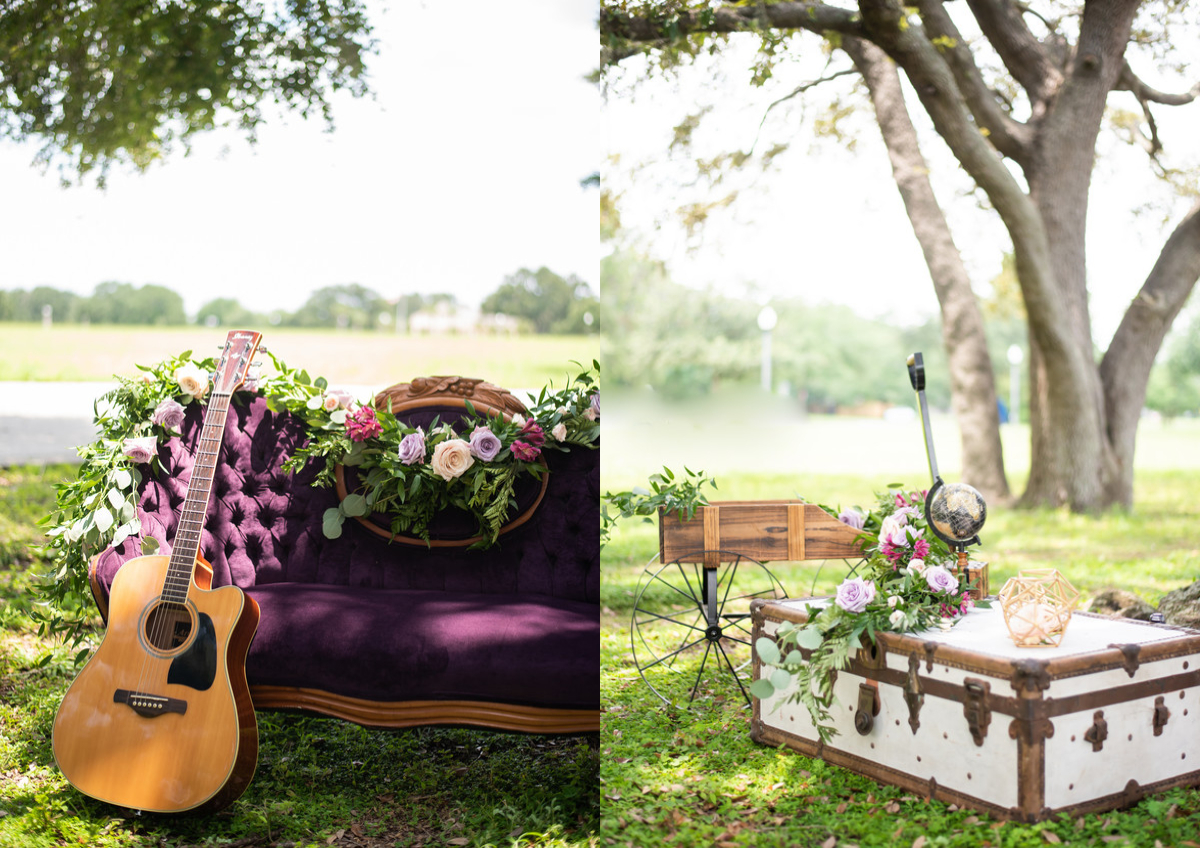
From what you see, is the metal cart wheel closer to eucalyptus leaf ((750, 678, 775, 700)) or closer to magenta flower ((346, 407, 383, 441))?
eucalyptus leaf ((750, 678, 775, 700))

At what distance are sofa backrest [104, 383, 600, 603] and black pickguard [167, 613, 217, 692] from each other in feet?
2.38

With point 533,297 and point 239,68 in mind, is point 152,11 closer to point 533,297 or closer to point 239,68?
point 239,68

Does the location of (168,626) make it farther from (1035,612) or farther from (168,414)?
(1035,612)

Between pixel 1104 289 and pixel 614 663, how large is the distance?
1657 centimetres

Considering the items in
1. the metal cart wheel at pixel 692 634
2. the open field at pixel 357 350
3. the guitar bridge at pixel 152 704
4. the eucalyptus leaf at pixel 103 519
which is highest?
the open field at pixel 357 350

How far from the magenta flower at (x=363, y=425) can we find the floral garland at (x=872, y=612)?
5.07 ft

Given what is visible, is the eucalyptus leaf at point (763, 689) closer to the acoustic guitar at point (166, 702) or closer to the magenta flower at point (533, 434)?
the magenta flower at point (533, 434)

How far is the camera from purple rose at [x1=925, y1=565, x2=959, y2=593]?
8.39 feet

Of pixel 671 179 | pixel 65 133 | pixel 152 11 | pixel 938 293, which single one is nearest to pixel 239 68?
pixel 152 11

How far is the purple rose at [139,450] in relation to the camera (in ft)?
10.3

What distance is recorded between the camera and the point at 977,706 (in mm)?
2248

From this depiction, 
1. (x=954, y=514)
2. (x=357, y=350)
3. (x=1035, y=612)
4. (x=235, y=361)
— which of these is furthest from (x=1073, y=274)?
(x=357, y=350)

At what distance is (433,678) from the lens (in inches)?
104

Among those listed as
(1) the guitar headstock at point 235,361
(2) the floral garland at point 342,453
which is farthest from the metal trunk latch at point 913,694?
(1) the guitar headstock at point 235,361
